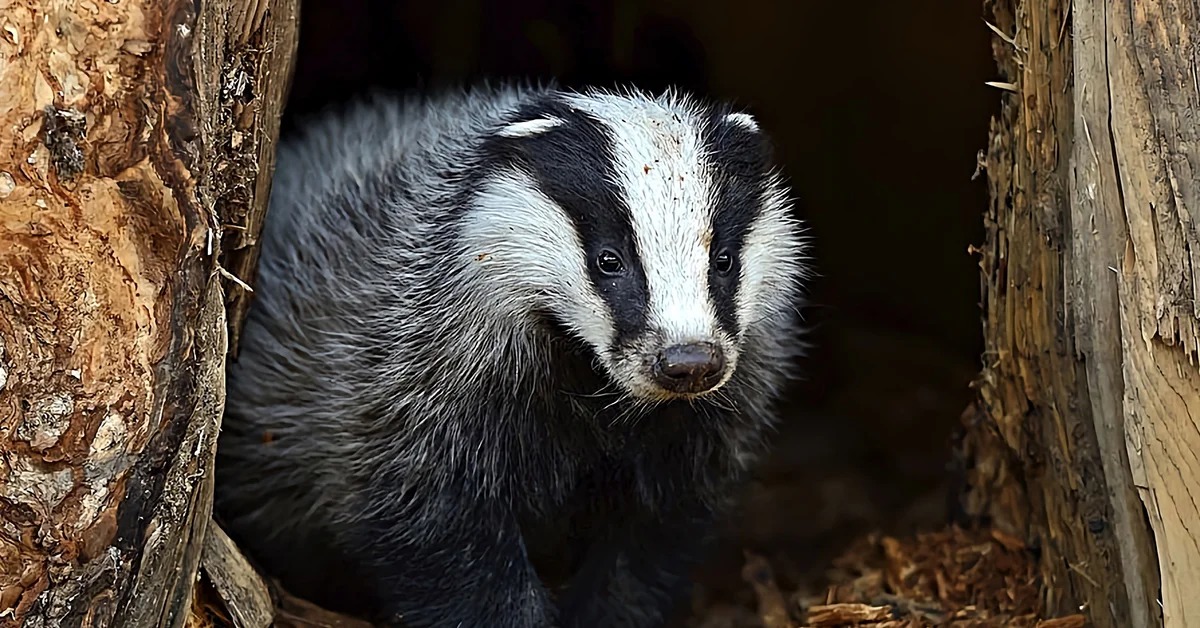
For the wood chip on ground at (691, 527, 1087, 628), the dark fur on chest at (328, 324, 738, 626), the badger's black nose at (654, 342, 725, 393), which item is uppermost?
the badger's black nose at (654, 342, 725, 393)

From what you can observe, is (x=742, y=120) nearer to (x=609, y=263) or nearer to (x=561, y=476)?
(x=609, y=263)

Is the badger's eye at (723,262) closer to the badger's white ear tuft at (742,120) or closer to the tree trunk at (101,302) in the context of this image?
the badger's white ear tuft at (742,120)

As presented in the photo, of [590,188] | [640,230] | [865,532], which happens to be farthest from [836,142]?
[640,230]

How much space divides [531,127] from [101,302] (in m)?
1.25

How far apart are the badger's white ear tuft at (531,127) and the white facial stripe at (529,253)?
0.35 ft

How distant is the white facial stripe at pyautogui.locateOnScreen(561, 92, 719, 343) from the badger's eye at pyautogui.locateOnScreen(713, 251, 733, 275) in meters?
0.11

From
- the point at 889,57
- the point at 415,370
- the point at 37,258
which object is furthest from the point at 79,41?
the point at 889,57

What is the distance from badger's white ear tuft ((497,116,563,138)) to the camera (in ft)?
11.4

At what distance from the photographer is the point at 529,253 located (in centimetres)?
341

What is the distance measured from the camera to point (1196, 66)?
294 cm

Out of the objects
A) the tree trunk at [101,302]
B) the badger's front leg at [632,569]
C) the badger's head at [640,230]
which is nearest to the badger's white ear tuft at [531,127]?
the badger's head at [640,230]

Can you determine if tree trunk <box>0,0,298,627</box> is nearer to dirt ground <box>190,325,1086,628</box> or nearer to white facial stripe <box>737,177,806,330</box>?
dirt ground <box>190,325,1086,628</box>

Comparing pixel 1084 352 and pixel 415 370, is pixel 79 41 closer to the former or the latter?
pixel 415 370

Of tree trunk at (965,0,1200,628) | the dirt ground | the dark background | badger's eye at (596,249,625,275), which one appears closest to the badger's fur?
badger's eye at (596,249,625,275)
